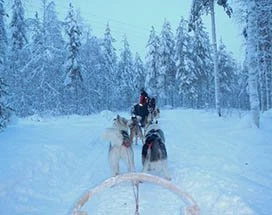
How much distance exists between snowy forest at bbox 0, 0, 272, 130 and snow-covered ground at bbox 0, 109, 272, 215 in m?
4.09

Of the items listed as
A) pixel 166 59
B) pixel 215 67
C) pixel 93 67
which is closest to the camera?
pixel 215 67

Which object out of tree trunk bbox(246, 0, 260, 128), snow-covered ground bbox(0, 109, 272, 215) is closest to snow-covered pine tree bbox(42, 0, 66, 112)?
snow-covered ground bbox(0, 109, 272, 215)

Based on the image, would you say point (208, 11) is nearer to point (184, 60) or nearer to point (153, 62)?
point (184, 60)

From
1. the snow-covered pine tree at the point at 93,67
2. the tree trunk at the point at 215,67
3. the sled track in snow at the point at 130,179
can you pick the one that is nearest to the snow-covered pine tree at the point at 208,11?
the tree trunk at the point at 215,67

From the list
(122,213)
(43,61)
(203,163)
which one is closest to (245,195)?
(122,213)

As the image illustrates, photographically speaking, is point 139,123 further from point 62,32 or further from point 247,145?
point 62,32

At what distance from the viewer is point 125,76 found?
5900 centimetres

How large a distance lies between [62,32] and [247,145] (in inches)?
1417

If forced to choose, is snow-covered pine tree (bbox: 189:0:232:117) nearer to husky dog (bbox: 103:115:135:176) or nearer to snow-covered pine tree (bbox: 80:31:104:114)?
husky dog (bbox: 103:115:135:176)

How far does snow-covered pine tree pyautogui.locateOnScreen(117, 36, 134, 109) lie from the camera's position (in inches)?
2308

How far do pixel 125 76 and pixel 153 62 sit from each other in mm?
6876

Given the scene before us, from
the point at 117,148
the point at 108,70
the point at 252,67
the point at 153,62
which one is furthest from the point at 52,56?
the point at 117,148

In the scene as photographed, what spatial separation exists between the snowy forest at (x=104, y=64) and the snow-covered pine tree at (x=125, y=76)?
165mm

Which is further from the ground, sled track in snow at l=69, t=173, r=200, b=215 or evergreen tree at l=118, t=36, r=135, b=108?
evergreen tree at l=118, t=36, r=135, b=108
